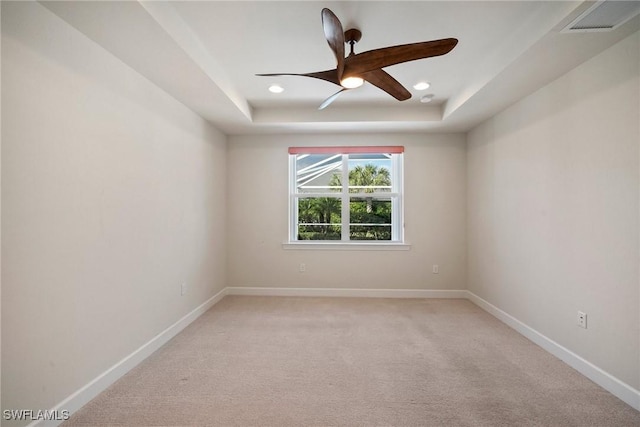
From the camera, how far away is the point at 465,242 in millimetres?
4090

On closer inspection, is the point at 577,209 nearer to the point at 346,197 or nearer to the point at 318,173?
the point at 346,197

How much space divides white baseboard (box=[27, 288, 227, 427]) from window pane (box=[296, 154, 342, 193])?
7.26ft

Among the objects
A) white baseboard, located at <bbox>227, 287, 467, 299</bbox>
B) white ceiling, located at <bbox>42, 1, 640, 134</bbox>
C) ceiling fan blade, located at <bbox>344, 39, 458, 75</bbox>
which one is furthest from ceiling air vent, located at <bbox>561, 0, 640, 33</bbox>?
white baseboard, located at <bbox>227, 287, 467, 299</bbox>

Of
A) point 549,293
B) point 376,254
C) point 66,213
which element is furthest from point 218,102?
point 549,293

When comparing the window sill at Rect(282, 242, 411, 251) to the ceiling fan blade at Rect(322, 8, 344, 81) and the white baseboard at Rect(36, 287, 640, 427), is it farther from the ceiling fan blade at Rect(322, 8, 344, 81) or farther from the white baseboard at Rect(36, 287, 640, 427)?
the ceiling fan blade at Rect(322, 8, 344, 81)

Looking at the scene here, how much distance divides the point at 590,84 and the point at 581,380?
2050 mm

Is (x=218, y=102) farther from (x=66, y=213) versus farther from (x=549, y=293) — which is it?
(x=549, y=293)

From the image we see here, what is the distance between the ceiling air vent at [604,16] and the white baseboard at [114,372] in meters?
3.49

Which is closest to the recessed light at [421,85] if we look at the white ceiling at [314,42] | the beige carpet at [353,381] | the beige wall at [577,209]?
the white ceiling at [314,42]

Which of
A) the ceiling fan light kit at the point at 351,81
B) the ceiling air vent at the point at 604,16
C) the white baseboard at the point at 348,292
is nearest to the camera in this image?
the ceiling air vent at the point at 604,16

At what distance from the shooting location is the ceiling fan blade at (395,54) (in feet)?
5.07

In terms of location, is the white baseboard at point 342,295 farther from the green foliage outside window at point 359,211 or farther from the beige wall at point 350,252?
the green foliage outside window at point 359,211

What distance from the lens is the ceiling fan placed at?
1.52 metres

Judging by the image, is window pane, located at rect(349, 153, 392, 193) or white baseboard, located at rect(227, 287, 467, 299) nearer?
white baseboard, located at rect(227, 287, 467, 299)
